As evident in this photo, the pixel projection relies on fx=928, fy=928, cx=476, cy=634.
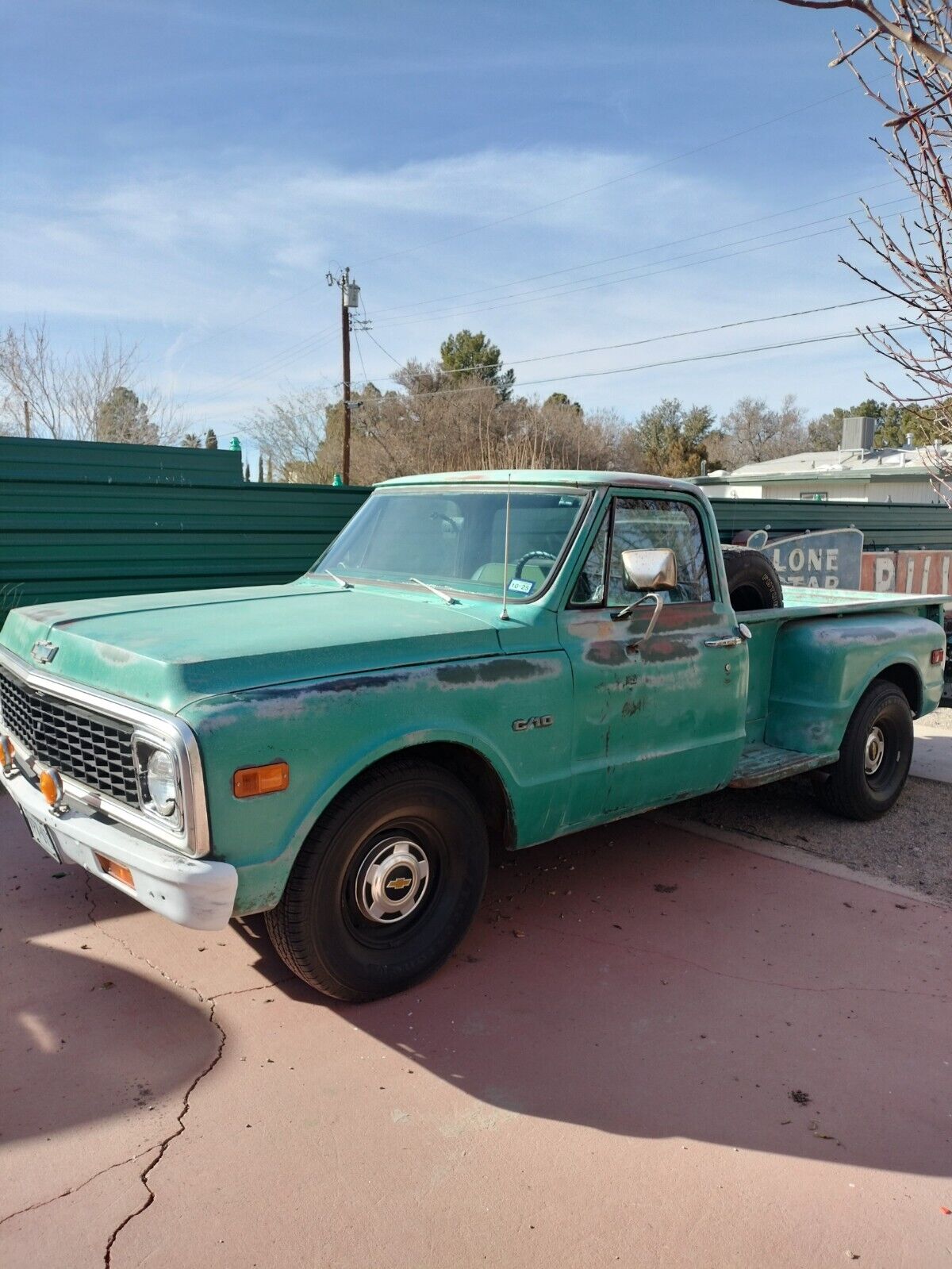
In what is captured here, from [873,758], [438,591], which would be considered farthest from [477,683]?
[873,758]

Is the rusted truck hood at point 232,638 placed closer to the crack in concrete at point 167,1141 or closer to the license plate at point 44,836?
the license plate at point 44,836

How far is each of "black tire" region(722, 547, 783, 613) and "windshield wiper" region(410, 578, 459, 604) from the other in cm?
207

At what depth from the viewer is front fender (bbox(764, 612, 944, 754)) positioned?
5094 millimetres

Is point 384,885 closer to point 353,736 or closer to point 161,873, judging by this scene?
point 353,736

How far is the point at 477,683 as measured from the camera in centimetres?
341

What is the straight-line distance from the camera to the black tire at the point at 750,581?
5426 millimetres

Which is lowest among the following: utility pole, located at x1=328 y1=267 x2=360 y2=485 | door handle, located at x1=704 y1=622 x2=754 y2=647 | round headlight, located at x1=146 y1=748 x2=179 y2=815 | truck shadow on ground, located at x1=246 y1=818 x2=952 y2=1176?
truck shadow on ground, located at x1=246 y1=818 x2=952 y2=1176

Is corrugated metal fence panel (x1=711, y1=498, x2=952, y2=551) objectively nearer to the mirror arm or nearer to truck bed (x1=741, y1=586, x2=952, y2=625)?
truck bed (x1=741, y1=586, x2=952, y2=625)

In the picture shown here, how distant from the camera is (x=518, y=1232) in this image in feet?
7.71

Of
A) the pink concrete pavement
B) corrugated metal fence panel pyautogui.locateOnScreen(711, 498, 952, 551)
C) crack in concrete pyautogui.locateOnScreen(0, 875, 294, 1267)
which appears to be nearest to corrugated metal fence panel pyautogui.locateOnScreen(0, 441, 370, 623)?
the pink concrete pavement

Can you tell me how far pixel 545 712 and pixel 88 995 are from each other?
1.96m

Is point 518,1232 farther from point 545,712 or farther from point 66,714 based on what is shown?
point 66,714

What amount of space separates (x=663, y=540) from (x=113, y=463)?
476 centimetres

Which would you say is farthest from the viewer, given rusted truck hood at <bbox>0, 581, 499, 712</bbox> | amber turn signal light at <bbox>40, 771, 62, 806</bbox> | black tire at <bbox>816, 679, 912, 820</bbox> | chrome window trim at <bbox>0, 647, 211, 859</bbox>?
black tire at <bbox>816, 679, 912, 820</bbox>
